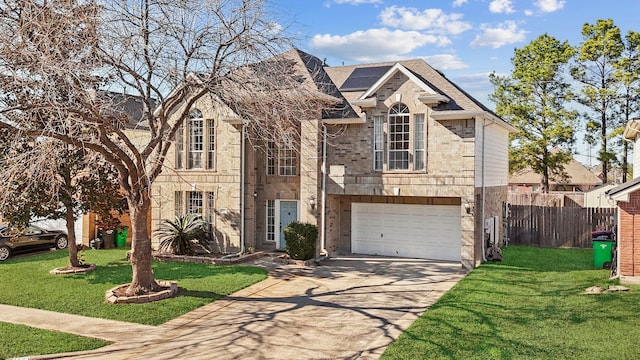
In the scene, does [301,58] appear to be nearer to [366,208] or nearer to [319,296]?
[366,208]

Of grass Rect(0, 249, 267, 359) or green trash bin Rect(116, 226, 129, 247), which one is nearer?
grass Rect(0, 249, 267, 359)

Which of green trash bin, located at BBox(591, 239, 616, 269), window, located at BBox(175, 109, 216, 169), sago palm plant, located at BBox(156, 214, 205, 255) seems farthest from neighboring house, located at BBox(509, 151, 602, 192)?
sago palm plant, located at BBox(156, 214, 205, 255)

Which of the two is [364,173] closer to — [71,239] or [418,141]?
[418,141]

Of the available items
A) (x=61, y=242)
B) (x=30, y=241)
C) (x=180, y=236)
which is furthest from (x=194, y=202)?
(x=30, y=241)

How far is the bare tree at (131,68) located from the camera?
30.6 feet

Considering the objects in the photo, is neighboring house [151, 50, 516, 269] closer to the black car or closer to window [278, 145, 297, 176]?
window [278, 145, 297, 176]

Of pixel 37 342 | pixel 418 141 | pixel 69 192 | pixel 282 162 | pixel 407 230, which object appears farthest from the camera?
pixel 282 162

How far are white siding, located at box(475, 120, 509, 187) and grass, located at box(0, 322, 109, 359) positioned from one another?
12696 mm

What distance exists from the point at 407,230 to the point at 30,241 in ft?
48.3

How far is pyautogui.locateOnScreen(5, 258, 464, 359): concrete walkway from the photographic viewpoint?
8.52m

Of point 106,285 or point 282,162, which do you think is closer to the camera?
point 106,285

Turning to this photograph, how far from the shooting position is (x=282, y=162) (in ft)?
64.6

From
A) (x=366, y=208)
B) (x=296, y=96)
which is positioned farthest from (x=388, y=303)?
(x=366, y=208)

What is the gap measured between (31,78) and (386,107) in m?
11.3
